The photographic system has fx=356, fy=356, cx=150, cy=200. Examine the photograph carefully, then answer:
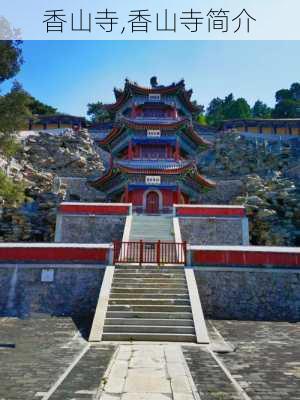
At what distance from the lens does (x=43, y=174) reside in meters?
36.1

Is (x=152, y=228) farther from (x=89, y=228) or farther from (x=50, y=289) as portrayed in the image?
(x=50, y=289)

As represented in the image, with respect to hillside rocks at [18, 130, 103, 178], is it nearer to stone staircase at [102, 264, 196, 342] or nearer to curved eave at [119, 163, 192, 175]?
curved eave at [119, 163, 192, 175]

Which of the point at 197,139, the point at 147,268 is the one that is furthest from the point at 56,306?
the point at 197,139

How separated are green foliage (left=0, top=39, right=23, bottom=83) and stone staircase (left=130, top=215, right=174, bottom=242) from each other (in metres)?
8.83

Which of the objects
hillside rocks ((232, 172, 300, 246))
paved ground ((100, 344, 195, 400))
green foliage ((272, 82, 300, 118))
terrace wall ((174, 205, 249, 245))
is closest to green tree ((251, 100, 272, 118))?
green foliage ((272, 82, 300, 118))

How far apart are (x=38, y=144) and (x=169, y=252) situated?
118 feet

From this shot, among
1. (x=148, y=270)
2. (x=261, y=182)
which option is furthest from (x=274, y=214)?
(x=148, y=270)

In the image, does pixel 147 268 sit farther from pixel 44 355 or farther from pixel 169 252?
pixel 44 355

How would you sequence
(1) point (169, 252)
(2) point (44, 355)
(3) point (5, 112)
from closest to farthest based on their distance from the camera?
(2) point (44, 355) → (3) point (5, 112) → (1) point (169, 252)

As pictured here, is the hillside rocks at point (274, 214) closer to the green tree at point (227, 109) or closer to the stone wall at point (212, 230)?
the stone wall at point (212, 230)

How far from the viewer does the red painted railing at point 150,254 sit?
43.8ft

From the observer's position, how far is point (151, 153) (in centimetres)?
2661

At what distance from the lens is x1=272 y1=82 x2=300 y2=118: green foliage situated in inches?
2515

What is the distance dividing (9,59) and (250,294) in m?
11.1
